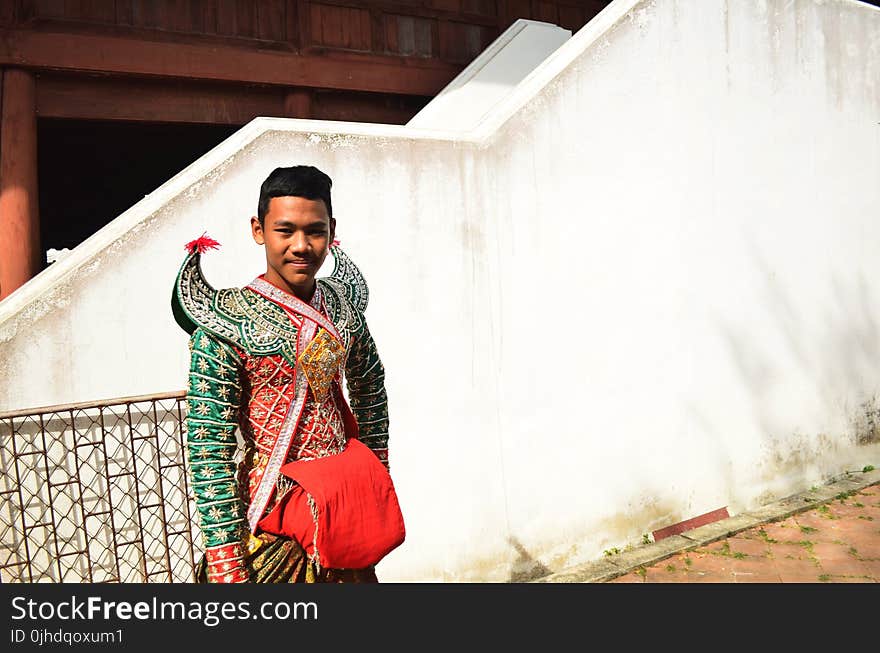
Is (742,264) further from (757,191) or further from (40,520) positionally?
(40,520)

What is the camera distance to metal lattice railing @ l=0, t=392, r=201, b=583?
10.6 feet

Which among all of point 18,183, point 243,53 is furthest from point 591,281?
point 18,183

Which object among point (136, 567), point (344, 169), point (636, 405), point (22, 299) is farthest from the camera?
point (636, 405)

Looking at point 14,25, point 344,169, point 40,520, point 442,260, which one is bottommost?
point 40,520

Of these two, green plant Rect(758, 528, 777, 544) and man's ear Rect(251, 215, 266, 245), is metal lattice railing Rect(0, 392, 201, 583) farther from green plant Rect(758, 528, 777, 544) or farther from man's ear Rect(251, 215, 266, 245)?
green plant Rect(758, 528, 777, 544)

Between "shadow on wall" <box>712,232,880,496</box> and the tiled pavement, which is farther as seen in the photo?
"shadow on wall" <box>712,232,880,496</box>

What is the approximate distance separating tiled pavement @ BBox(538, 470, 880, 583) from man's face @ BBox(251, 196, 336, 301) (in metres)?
2.74

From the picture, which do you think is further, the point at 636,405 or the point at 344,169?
the point at 636,405

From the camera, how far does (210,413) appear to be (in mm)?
2264

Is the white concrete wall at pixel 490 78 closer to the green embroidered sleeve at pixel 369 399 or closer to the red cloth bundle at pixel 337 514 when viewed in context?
the green embroidered sleeve at pixel 369 399

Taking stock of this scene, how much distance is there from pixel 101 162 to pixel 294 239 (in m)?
6.55

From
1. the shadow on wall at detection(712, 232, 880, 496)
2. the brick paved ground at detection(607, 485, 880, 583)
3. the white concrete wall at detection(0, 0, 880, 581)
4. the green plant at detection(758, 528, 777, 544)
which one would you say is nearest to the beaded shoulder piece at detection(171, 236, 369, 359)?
the white concrete wall at detection(0, 0, 880, 581)

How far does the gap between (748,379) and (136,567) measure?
3808mm

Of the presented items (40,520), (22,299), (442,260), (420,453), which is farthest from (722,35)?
(40,520)
